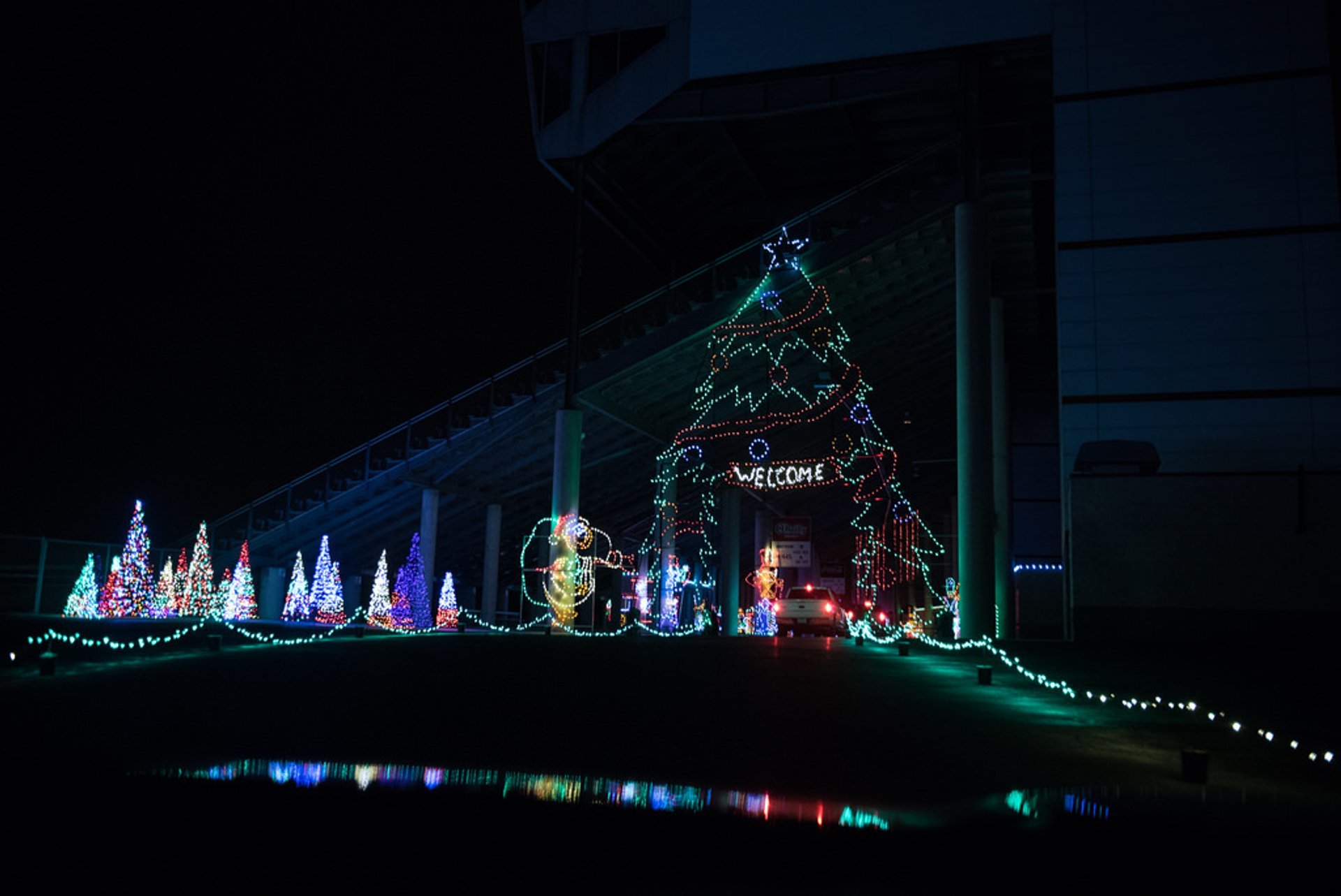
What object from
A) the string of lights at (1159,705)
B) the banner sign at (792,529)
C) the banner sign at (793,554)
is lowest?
the string of lights at (1159,705)

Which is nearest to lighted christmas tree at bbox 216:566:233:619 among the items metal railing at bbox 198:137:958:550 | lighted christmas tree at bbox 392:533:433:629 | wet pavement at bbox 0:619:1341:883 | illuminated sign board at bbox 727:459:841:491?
metal railing at bbox 198:137:958:550

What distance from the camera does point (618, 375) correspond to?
2269cm

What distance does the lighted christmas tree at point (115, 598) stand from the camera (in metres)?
19.4

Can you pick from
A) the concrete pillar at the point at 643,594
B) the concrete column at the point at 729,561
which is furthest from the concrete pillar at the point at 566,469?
the concrete column at the point at 729,561

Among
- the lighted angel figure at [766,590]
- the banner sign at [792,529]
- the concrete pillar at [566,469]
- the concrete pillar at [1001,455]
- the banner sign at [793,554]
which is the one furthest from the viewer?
the banner sign at [792,529]

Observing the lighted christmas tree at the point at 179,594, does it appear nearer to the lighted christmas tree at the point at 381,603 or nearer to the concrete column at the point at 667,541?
the lighted christmas tree at the point at 381,603

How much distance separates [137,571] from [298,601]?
4488 millimetres

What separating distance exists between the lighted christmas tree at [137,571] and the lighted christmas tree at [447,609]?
6905mm

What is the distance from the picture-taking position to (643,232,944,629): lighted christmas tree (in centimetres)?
2252

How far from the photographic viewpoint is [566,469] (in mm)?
22000

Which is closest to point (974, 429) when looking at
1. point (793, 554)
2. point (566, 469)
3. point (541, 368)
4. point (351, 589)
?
point (566, 469)

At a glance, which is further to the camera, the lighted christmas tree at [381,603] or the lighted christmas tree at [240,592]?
the lighted christmas tree at [381,603]

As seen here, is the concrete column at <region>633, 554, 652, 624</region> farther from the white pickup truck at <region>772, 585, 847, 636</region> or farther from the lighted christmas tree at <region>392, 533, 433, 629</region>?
the lighted christmas tree at <region>392, 533, 433, 629</region>

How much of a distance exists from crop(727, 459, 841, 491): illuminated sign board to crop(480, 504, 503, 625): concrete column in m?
6.71
